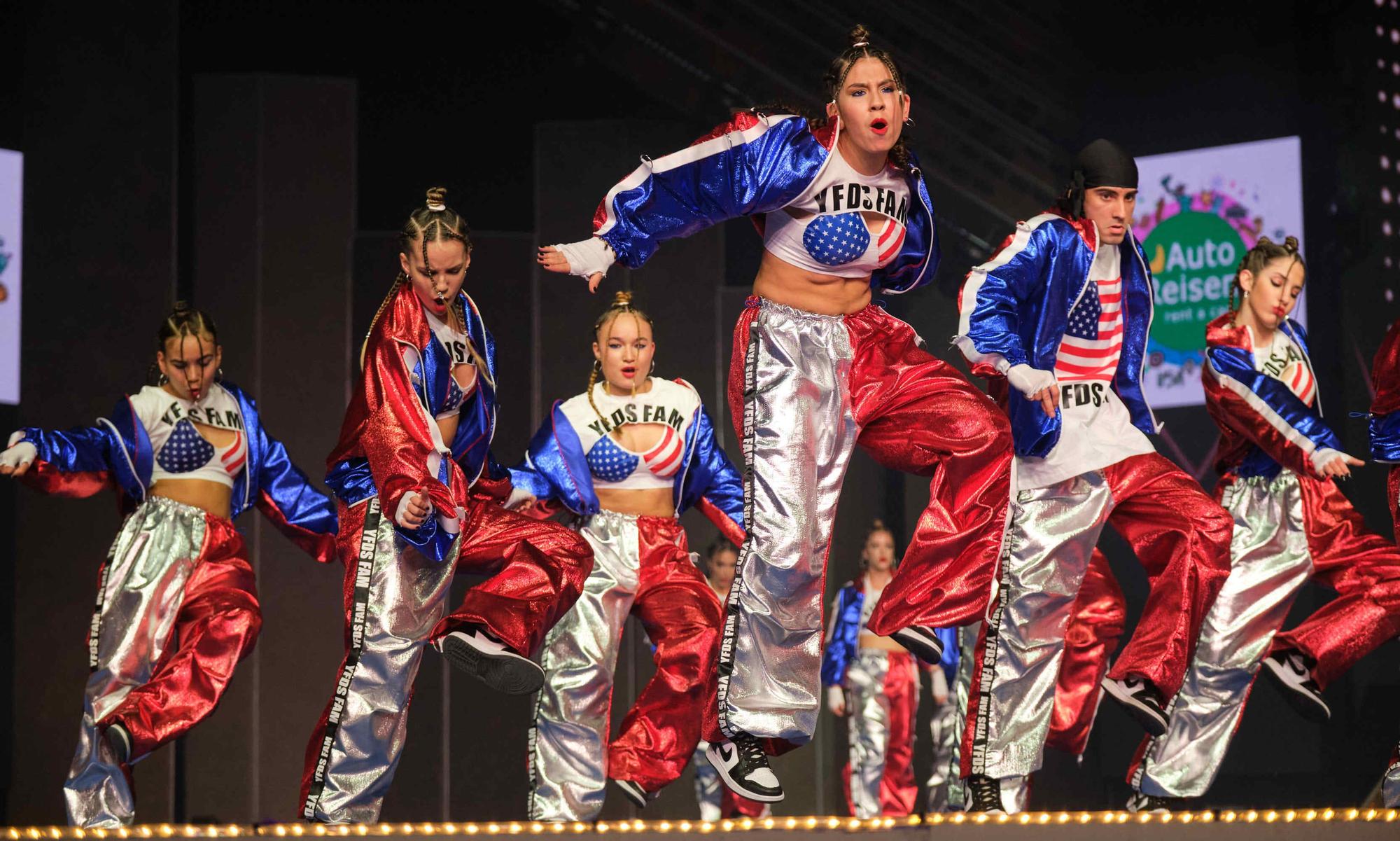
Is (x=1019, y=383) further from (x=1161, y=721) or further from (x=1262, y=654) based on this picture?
(x=1262, y=654)

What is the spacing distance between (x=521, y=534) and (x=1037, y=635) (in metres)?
1.33

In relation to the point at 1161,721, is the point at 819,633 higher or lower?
higher

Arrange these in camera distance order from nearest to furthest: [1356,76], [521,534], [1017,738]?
[1017,738] < [521,534] < [1356,76]

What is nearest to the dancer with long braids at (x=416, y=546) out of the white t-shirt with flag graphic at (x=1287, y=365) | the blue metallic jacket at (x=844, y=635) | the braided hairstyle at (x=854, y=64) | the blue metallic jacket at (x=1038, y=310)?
the braided hairstyle at (x=854, y=64)

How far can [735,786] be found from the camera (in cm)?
333

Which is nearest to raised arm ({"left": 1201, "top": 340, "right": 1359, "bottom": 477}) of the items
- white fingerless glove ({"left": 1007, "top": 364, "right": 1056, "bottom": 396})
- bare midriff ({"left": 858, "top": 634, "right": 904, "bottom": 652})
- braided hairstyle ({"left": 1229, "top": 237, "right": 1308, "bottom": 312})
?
braided hairstyle ({"left": 1229, "top": 237, "right": 1308, "bottom": 312})

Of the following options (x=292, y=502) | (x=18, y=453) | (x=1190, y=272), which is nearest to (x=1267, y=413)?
(x=1190, y=272)

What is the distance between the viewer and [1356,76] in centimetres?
632

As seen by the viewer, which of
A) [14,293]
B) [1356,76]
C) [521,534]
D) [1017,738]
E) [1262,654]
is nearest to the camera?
[1017,738]

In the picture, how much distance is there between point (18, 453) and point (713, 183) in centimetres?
234

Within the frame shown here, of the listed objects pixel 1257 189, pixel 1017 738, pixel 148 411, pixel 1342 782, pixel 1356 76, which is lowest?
pixel 1342 782

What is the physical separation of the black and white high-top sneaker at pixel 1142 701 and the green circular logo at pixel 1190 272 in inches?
133

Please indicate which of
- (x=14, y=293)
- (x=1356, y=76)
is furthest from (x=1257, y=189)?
(x=14, y=293)

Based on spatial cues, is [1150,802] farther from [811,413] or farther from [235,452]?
[235,452]
